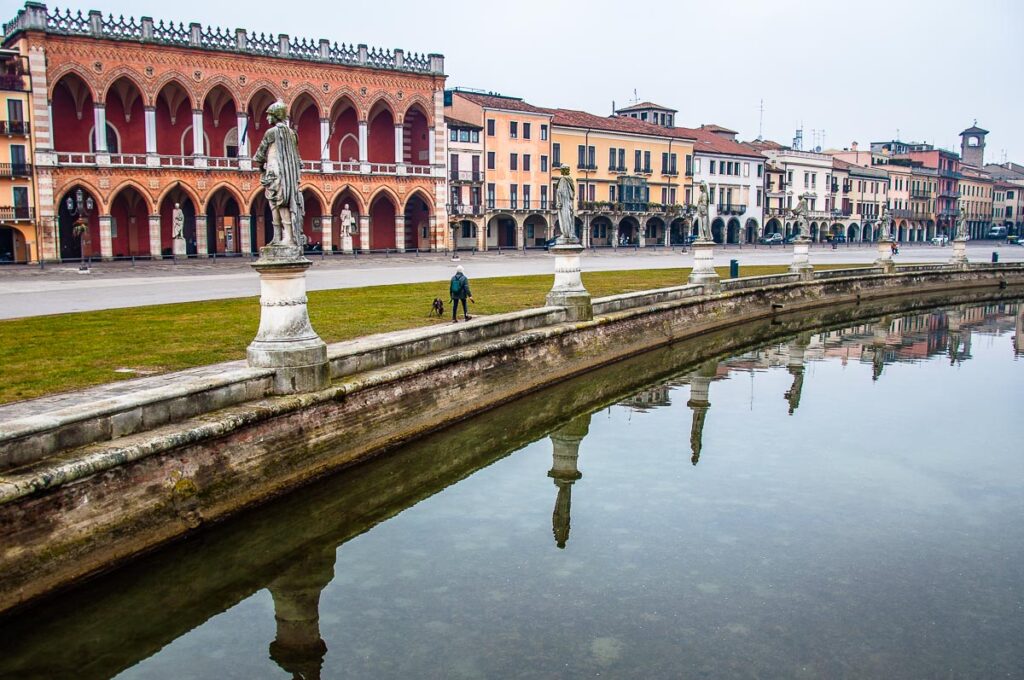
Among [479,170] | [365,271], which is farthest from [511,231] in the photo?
[365,271]

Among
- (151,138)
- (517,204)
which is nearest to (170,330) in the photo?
(151,138)

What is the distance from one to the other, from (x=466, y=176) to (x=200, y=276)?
28.7m

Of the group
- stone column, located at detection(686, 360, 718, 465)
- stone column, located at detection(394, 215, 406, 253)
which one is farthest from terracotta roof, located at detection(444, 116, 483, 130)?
stone column, located at detection(686, 360, 718, 465)

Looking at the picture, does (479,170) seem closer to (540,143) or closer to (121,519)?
(540,143)

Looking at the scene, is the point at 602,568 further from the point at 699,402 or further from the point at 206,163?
the point at 206,163

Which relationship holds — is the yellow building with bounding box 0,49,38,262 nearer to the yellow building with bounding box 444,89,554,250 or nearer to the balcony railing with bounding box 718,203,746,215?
the yellow building with bounding box 444,89,554,250

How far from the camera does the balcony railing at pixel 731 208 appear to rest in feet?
251

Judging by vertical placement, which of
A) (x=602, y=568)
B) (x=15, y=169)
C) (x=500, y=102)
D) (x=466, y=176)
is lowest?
(x=602, y=568)

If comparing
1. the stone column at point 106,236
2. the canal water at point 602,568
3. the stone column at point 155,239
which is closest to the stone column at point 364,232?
the stone column at point 155,239

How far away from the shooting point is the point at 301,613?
328 inches

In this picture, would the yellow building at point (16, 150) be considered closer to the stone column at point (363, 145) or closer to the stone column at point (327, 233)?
the stone column at point (327, 233)

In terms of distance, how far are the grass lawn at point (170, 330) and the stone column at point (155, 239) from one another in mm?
22440

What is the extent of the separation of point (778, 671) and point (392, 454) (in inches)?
279

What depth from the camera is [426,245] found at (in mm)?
56188
